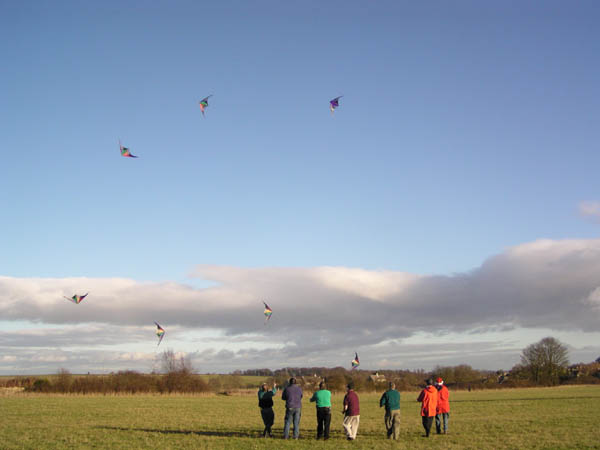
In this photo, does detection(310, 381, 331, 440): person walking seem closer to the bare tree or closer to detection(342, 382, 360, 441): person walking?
detection(342, 382, 360, 441): person walking

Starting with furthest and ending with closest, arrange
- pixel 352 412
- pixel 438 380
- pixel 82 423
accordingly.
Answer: pixel 82 423
pixel 438 380
pixel 352 412

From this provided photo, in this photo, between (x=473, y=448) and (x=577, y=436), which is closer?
(x=473, y=448)

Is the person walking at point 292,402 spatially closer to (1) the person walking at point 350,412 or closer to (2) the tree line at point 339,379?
(1) the person walking at point 350,412

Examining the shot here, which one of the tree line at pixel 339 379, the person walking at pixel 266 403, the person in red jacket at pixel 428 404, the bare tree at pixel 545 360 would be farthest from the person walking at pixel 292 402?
the bare tree at pixel 545 360

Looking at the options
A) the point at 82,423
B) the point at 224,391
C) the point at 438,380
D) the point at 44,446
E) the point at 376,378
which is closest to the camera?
the point at 44,446

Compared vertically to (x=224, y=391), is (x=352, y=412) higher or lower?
higher

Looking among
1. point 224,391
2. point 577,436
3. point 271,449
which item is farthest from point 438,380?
point 224,391

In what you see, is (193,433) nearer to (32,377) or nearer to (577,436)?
(577,436)

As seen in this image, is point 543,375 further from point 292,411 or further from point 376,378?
point 292,411

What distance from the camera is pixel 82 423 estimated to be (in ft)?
87.9

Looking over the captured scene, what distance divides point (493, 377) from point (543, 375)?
346 inches

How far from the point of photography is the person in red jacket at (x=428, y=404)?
64.3 ft

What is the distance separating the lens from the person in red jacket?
64.3 ft

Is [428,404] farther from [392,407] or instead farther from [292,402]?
[292,402]
